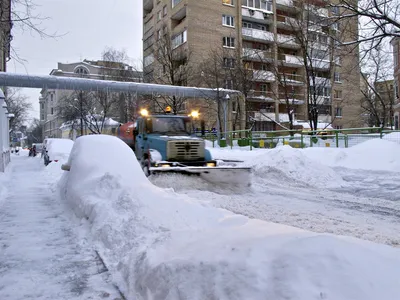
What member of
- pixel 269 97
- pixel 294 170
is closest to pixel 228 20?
pixel 269 97

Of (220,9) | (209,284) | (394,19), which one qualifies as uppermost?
(220,9)

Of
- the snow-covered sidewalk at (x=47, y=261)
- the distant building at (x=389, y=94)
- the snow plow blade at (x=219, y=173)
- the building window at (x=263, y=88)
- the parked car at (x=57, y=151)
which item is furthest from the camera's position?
the building window at (x=263, y=88)

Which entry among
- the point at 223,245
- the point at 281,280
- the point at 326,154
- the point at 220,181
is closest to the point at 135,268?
the point at 223,245

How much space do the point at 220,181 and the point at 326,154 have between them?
7.26 m

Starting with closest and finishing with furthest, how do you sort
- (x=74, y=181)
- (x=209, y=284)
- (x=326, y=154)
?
(x=209, y=284)
(x=74, y=181)
(x=326, y=154)

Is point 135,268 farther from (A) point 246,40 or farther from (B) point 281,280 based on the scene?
(A) point 246,40

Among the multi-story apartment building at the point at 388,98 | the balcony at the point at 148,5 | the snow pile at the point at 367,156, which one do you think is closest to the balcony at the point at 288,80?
the multi-story apartment building at the point at 388,98

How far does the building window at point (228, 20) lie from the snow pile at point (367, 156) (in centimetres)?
3175

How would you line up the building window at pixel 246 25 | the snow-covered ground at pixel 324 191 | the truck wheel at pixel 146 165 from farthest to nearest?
1. the building window at pixel 246 25
2. the truck wheel at pixel 146 165
3. the snow-covered ground at pixel 324 191

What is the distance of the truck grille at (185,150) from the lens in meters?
11.1

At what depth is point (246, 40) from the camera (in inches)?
1745

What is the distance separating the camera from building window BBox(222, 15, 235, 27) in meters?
43.4

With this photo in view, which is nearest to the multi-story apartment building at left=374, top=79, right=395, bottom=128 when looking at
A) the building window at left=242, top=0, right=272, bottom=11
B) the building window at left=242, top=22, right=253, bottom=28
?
the building window at left=242, top=0, right=272, bottom=11

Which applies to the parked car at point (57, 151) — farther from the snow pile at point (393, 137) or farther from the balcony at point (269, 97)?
the balcony at point (269, 97)
